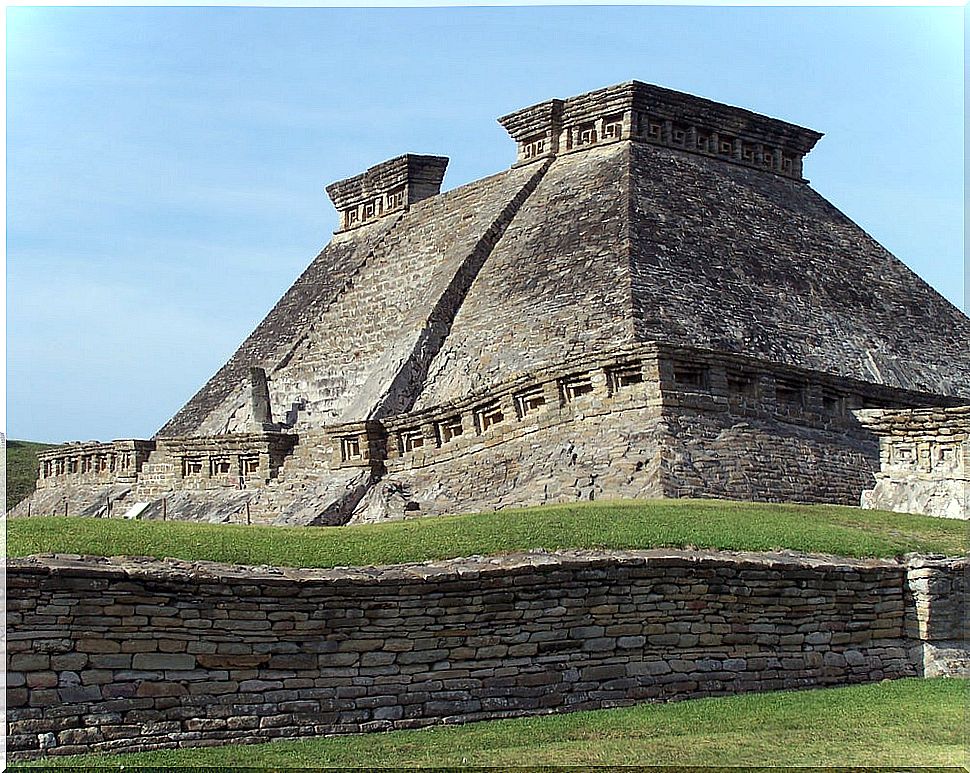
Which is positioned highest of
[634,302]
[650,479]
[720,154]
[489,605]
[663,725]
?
[720,154]

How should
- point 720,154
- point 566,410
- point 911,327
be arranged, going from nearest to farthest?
point 566,410, point 911,327, point 720,154

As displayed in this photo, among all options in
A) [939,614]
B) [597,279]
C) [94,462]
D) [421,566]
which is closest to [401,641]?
[421,566]

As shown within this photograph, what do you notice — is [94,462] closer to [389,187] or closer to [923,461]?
[389,187]

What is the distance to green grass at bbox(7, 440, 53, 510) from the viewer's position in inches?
1075

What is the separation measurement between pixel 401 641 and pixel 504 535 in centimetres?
148

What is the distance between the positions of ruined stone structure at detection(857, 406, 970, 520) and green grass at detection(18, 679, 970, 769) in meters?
4.56

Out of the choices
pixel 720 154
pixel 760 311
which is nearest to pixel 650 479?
pixel 760 311

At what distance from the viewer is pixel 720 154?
28.6 m

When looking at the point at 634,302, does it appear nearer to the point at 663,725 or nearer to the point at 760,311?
the point at 760,311

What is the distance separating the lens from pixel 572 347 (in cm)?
2034

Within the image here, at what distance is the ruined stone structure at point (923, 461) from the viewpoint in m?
13.2

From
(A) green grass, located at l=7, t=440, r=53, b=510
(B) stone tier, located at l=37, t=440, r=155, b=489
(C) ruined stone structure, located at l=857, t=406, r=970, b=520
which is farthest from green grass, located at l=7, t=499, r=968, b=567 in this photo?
(A) green grass, located at l=7, t=440, r=53, b=510

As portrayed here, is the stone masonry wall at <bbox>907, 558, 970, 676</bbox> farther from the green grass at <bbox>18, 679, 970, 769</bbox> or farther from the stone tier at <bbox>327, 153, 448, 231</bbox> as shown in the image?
the stone tier at <bbox>327, 153, 448, 231</bbox>

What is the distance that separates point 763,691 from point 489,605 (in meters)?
2.04
